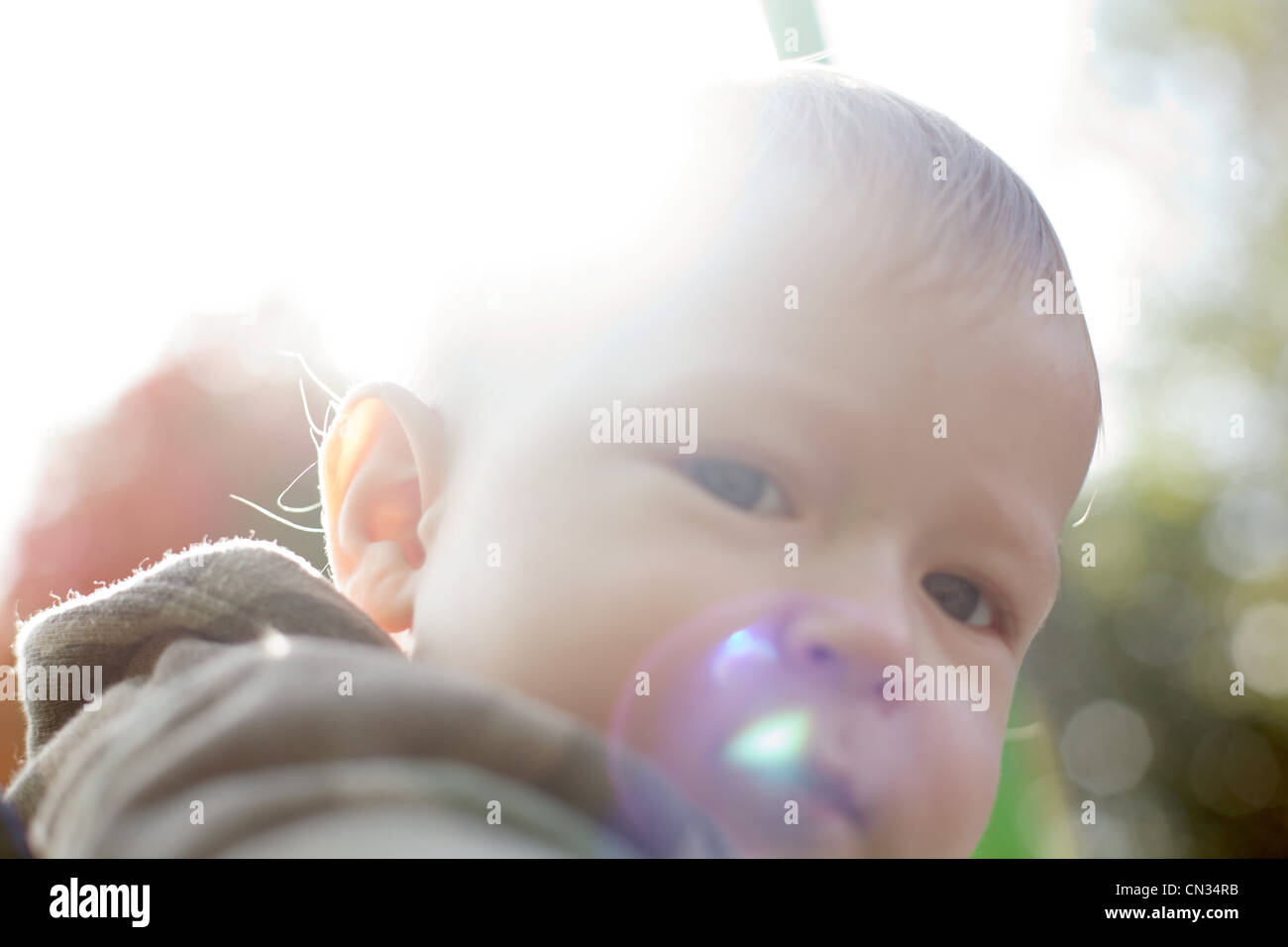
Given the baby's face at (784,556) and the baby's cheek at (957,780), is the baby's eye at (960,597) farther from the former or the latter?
the baby's cheek at (957,780)

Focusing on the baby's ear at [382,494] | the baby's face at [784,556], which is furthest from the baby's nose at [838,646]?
the baby's ear at [382,494]

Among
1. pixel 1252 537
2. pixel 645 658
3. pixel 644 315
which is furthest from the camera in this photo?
pixel 1252 537

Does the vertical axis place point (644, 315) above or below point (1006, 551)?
above

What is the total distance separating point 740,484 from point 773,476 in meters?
0.03

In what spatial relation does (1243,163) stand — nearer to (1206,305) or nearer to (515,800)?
(1206,305)

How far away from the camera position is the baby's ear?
116 cm

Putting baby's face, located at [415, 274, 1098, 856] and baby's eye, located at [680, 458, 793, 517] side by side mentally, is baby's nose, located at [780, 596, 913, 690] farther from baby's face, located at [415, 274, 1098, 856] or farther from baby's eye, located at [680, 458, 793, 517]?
baby's eye, located at [680, 458, 793, 517]

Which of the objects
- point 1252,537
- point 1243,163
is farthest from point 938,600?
point 1252,537

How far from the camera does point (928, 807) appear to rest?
3.11ft

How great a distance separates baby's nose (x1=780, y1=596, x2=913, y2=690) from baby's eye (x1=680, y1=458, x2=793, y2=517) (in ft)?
0.39

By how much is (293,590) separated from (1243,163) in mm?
10177

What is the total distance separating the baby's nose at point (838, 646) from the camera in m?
0.87

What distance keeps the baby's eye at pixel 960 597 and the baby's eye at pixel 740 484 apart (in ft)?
0.78

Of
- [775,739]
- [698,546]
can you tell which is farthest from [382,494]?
[775,739]
